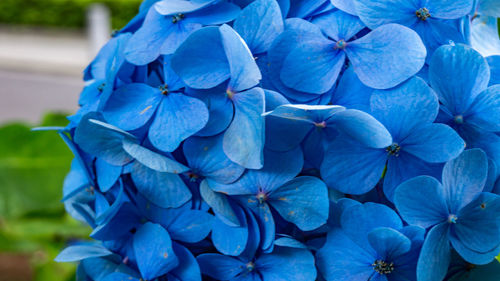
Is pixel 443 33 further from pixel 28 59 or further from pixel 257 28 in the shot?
pixel 28 59

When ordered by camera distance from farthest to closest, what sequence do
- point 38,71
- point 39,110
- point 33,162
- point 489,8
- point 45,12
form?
1. point 45,12
2. point 38,71
3. point 39,110
4. point 33,162
5. point 489,8

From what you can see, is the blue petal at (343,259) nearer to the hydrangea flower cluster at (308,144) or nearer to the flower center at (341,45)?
the hydrangea flower cluster at (308,144)

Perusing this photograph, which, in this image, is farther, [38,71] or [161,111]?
[38,71]

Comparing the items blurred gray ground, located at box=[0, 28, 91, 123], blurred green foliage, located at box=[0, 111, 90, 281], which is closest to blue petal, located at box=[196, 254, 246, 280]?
blurred green foliage, located at box=[0, 111, 90, 281]

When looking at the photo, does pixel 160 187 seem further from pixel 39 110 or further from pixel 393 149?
pixel 39 110

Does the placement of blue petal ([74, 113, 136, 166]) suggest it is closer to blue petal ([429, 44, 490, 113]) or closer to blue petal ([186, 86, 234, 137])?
blue petal ([186, 86, 234, 137])

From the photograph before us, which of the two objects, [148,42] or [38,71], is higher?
[148,42]

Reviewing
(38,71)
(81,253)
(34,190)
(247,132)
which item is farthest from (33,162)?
(38,71)

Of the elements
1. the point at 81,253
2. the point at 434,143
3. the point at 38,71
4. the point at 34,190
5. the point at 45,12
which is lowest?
the point at 38,71
